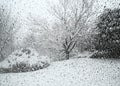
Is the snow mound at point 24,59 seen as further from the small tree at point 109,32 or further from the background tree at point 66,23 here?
the small tree at point 109,32

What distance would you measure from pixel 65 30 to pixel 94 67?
472cm

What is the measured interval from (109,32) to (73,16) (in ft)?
12.2

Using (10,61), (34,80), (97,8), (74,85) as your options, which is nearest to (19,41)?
(10,61)

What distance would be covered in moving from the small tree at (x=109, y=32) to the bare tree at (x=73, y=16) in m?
1.34

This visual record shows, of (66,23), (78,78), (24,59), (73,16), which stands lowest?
(78,78)

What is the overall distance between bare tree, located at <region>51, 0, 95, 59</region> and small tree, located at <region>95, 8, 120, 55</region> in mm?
1336

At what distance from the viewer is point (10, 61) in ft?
40.8

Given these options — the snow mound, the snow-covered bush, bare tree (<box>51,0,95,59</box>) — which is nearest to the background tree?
bare tree (<box>51,0,95,59</box>)

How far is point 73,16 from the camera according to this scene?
46.8ft

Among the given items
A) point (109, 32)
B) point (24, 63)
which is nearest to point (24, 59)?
point (24, 63)

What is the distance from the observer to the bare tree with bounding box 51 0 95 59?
13797 mm

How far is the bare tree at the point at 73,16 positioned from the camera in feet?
45.3

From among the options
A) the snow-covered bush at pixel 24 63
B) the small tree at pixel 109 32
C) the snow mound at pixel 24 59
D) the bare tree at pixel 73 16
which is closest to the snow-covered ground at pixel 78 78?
the snow-covered bush at pixel 24 63

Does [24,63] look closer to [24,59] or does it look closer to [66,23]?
[24,59]
